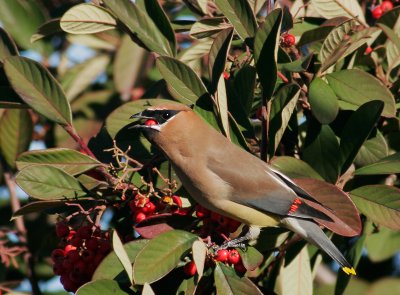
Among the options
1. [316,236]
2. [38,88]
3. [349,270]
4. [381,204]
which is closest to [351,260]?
[349,270]

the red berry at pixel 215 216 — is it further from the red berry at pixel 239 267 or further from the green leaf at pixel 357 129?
the green leaf at pixel 357 129

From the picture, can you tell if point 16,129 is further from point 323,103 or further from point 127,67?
point 323,103

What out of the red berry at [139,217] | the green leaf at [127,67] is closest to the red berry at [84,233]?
the red berry at [139,217]

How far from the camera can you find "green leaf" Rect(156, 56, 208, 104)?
2.87m

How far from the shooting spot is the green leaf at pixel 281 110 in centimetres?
274

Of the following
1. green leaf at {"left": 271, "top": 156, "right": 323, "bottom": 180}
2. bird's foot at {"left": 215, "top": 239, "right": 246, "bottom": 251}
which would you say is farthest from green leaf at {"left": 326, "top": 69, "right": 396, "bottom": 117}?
bird's foot at {"left": 215, "top": 239, "right": 246, "bottom": 251}

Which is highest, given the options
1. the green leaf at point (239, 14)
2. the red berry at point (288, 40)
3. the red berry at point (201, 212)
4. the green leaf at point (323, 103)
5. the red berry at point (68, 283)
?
the green leaf at point (239, 14)

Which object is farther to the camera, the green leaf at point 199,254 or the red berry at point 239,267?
the red berry at point 239,267

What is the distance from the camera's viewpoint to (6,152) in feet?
12.8

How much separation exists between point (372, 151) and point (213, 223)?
631 mm

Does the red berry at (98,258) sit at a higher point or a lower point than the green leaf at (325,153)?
lower

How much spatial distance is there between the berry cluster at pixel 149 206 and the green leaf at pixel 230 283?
0.28 meters

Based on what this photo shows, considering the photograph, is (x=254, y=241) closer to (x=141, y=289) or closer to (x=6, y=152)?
(x=141, y=289)

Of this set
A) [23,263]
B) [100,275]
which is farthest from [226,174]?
[23,263]
